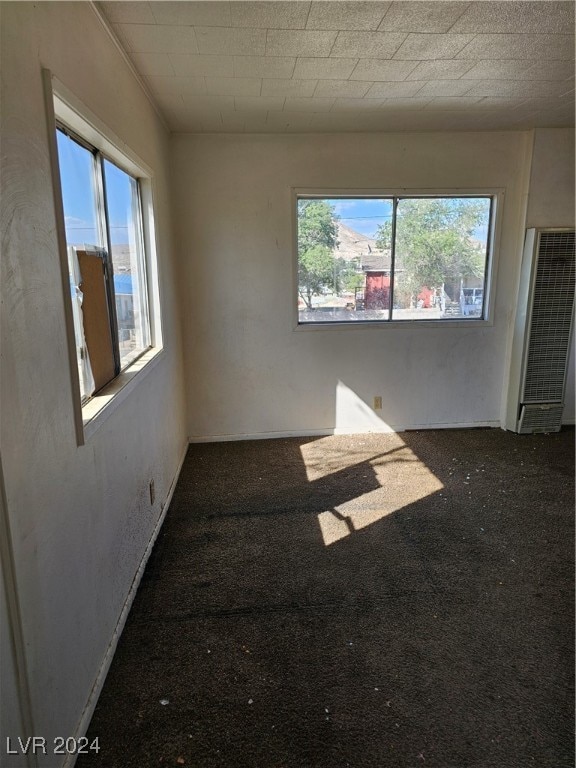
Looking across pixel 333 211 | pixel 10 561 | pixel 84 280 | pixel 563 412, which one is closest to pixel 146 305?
pixel 84 280

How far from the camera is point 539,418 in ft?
14.6

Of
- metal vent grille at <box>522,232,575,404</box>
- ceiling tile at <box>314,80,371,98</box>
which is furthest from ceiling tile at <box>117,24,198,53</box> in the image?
metal vent grille at <box>522,232,575,404</box>

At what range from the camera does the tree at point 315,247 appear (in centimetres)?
418

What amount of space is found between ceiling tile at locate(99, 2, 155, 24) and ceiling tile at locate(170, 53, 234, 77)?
38 cm

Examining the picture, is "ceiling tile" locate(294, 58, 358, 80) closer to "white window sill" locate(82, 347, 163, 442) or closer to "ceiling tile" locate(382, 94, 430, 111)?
"ceiling tile" locate(382, 94, 430, 111)

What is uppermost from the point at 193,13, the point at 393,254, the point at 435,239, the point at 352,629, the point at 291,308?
the point at 193,13

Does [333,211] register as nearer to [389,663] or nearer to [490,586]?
[490,586]

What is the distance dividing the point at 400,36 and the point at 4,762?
305cm

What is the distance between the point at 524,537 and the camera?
110 inches

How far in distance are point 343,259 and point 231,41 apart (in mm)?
2157

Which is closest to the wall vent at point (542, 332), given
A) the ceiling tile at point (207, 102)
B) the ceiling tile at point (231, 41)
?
the ceiling tile at point (207, 102)

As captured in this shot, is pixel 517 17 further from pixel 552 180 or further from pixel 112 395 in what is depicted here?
pixel 112 395

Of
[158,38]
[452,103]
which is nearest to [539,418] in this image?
[452,103]

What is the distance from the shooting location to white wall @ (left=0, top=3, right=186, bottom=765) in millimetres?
1229
